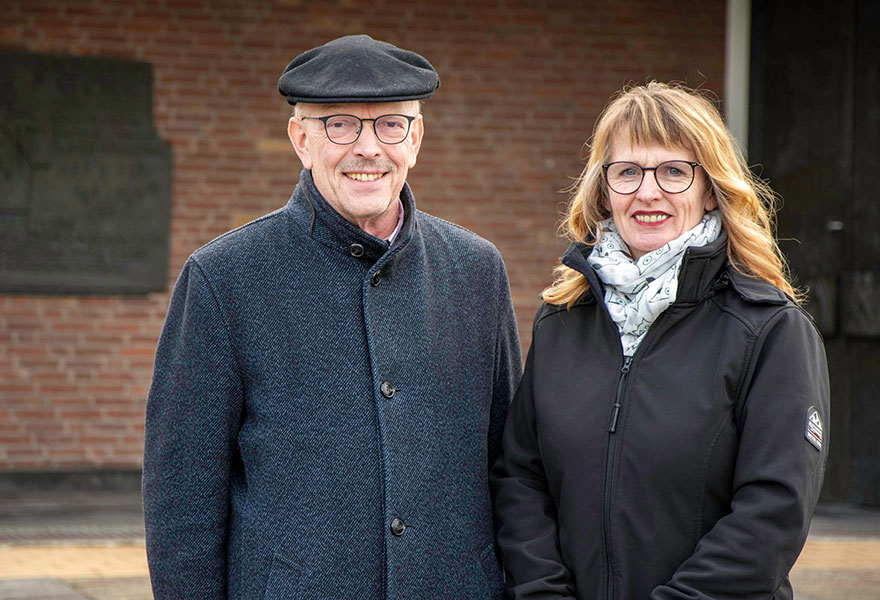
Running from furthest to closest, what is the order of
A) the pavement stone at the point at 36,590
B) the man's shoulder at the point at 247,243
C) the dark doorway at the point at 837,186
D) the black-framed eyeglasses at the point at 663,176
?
the dark doorway at the point at 837,186 < the pavement stone at the point at 36,590 < the man's shoulder at the point at 247,243 < the black-framed eyeglasses at the point at 663,176

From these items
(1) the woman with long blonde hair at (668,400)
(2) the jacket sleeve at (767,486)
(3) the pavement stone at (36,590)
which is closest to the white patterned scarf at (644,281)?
(1) the woman with long blonde hair at (668,400)

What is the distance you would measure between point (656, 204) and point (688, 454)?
0.53m

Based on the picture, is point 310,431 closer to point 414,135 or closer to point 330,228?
point 330,228

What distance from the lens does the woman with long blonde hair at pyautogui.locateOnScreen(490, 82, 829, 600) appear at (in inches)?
88.8

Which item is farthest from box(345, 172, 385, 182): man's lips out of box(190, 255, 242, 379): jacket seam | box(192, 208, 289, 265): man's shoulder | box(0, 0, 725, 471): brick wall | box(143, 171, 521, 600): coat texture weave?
box(0, 0, 725, 471): brick wall

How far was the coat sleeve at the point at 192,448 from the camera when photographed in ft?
8.17

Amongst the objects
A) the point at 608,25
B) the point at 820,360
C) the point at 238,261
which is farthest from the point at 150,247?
the point at 820,360

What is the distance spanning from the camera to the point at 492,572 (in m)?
2.65

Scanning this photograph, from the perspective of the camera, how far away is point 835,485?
24.6ft

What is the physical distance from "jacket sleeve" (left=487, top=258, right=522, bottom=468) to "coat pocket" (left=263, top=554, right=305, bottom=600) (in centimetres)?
56

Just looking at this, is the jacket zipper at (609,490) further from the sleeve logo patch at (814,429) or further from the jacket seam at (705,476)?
the sleeve logo patch at (814,429)

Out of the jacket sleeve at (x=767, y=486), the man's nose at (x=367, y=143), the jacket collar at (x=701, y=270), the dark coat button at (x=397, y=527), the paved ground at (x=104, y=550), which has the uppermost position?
the man's nose at (x=367, y=143)

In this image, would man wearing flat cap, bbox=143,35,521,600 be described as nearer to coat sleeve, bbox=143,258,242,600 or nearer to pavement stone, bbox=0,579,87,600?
coat sleeve, bbox=143,258,242,600

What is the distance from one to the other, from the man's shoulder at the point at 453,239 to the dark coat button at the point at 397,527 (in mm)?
664
